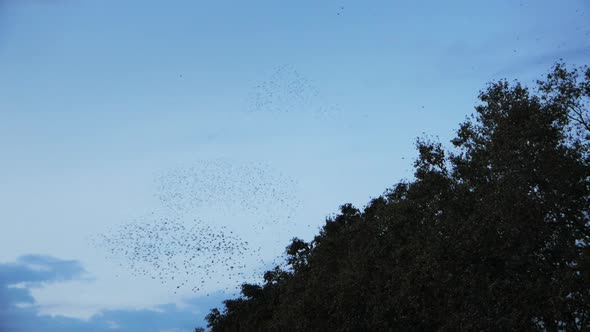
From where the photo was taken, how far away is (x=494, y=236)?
28.8 meters

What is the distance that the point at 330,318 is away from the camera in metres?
42.1

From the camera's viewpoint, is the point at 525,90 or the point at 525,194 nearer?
the point at 525,194

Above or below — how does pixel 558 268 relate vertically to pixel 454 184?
below

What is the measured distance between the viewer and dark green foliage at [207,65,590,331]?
26875mm

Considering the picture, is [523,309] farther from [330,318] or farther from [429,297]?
[330,318]

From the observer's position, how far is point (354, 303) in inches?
1496

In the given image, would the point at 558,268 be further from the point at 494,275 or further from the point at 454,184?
the point at 454,184

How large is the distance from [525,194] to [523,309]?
5299mm

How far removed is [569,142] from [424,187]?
8.42 m

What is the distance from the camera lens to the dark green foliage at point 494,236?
26875 mm

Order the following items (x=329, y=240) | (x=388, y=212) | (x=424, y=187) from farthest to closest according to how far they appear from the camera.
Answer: (x=329, y=240) < (x=388, y=212) < (x=424, y=187)

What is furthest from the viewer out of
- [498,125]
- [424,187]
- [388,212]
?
[388,212]

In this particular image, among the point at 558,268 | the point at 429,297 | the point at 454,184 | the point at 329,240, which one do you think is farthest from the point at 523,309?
the point at 329,240

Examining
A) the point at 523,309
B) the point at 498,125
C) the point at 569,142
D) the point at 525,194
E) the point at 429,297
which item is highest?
the point at 498,125
